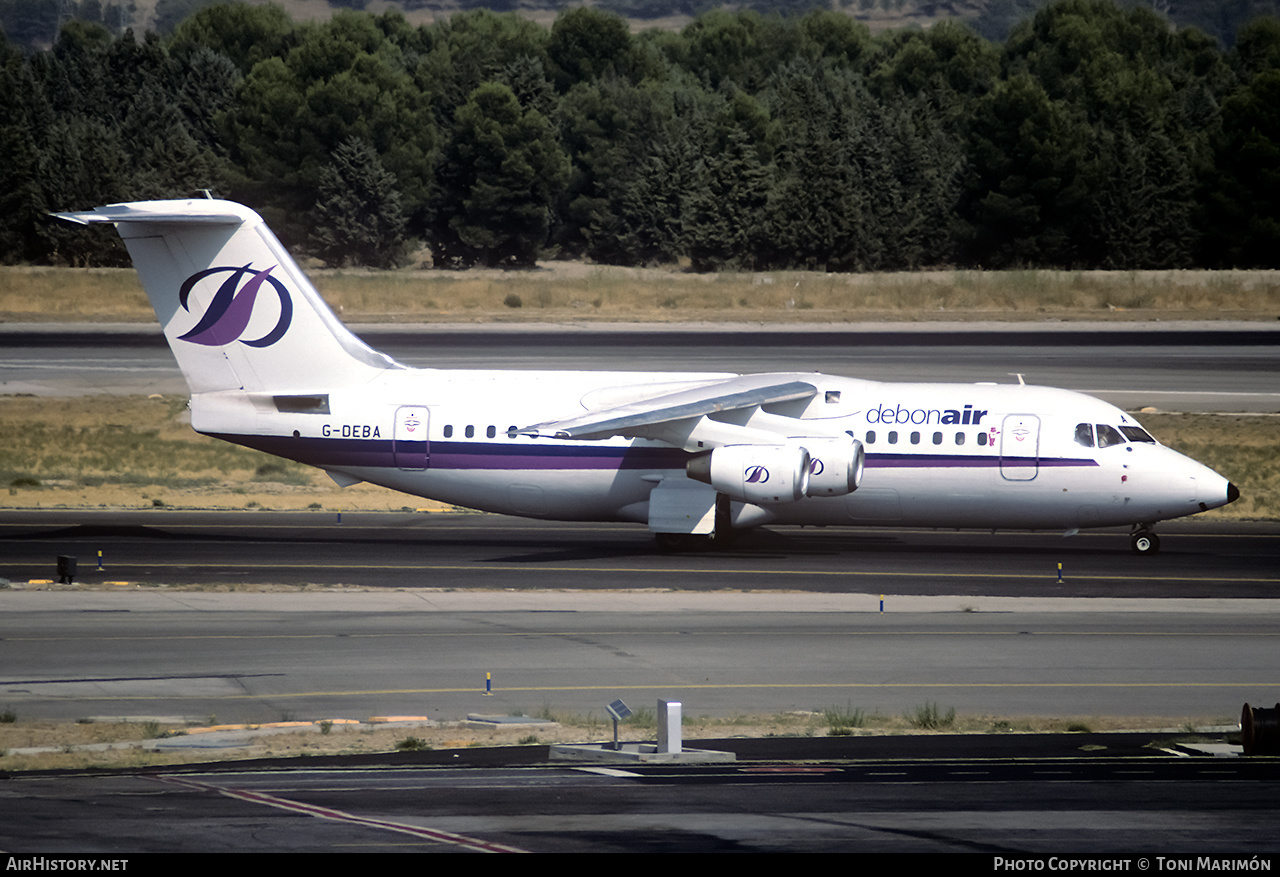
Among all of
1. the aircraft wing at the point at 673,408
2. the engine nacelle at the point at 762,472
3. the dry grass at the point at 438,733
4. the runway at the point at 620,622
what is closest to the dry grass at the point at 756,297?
the runway at the point at 620,622

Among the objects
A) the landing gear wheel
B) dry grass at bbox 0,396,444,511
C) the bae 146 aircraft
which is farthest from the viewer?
dry grass at bbox 0,396,444,511

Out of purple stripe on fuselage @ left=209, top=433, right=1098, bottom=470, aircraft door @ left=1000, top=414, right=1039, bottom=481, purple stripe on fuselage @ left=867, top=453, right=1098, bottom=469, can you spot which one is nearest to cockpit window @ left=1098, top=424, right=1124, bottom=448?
purple stripe on fuselage @ left=867, top=453, right=1098, bottom=469

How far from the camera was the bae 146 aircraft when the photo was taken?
A: 32094 mm

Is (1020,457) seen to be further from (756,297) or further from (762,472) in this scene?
(756,297)

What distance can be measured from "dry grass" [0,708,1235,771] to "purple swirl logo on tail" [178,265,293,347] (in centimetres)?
1581

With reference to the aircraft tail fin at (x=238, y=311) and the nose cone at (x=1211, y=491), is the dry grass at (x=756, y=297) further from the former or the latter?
the nose cone at (x=1211, y=491)

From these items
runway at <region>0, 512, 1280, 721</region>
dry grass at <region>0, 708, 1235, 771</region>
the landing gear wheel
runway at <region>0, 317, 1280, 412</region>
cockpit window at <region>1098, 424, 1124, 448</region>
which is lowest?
dry grass at <region>0, 708, 1235, 771</region>

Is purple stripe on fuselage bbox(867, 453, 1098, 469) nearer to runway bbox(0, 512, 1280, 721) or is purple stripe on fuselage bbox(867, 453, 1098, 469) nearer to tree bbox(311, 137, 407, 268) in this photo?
runway bbox(0, 512, 1280, 721)

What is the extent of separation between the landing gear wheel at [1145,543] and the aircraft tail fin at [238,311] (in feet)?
54.9

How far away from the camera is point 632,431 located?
3250cm

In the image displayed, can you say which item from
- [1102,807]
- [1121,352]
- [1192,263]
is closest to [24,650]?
[1102,807]

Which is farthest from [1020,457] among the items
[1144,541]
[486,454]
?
[486,454]

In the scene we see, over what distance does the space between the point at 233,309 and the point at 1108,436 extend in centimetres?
1873

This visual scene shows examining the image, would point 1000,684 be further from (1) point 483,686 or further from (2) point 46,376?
(2) point 46,376
